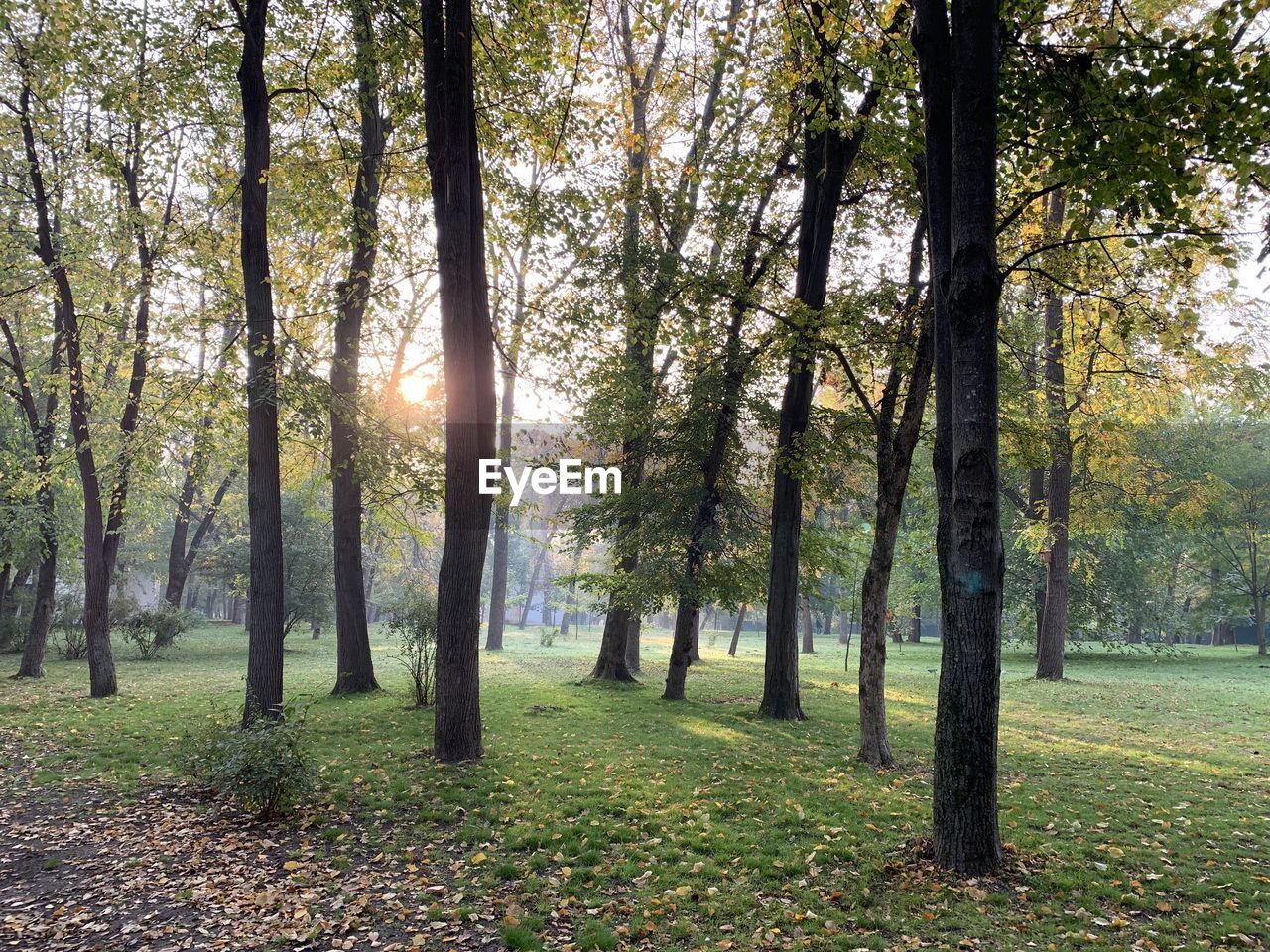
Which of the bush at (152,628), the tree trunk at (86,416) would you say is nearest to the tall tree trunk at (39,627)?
the tree trunk at (86,416)

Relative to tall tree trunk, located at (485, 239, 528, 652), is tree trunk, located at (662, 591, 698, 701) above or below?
below

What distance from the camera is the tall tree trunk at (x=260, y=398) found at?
26.5 feet

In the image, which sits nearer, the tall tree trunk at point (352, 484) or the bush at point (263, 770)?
the bush at point (263, 770)

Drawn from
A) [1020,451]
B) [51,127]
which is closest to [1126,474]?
[1020,451]

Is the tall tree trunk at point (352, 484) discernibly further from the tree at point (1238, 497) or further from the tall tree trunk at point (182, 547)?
the tree at point (1238, 497)

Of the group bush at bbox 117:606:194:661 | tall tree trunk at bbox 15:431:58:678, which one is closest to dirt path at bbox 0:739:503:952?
tall tree trunk at bbox 15:431:58:678

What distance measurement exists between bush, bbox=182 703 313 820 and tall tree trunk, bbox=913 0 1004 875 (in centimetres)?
534

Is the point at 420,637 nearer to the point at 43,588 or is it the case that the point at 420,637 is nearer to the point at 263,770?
the point at 263,770

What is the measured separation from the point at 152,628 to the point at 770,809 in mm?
22632

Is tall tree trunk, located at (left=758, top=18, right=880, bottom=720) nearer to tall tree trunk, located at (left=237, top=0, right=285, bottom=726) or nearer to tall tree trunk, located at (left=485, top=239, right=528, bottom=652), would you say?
tall tree trunk, located at (left=485, top=239, right=528, bottom=652)

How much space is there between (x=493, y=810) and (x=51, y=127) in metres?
14.0

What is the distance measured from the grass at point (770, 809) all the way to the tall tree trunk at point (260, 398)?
146 cm

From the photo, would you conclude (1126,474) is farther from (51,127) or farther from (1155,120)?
(51,127)

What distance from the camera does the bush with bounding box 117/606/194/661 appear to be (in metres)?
21.4
